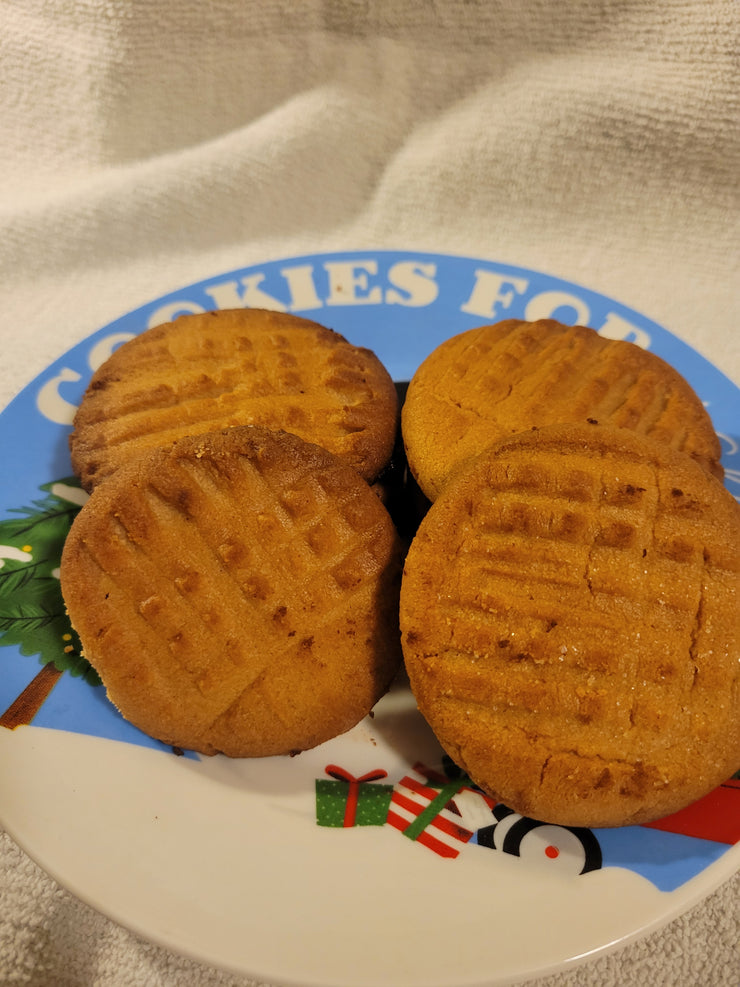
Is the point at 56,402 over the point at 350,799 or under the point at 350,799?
over

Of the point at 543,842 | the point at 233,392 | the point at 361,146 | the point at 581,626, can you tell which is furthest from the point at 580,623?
the point at 361,146

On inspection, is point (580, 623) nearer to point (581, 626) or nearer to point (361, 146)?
point (581, 626)

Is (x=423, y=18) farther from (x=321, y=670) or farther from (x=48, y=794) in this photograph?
(x=48, y=794)

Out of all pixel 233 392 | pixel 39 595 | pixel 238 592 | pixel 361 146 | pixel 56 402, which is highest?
pixel 361 146

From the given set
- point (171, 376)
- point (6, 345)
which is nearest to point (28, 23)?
point (6, 345)

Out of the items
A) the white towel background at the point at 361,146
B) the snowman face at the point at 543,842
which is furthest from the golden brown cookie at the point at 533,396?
the white towel background at the point at 361,146

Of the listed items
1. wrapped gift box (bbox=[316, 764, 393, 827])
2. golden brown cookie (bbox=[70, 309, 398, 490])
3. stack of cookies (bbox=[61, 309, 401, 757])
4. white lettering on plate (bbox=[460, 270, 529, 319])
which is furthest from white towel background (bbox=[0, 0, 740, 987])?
wrapped gift box (bbox=[316, 764, 393, 827])
